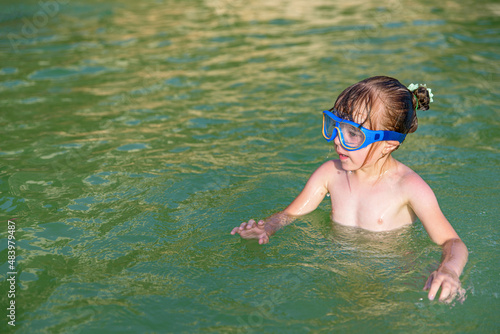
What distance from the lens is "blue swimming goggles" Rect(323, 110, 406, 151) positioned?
11.8ft

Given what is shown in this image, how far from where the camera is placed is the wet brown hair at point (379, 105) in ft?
11.8

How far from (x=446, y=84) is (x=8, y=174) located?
6.00m

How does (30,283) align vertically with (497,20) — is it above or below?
below

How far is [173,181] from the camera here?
17.4 feet

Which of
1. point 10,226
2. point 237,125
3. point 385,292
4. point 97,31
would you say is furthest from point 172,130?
point 97,31

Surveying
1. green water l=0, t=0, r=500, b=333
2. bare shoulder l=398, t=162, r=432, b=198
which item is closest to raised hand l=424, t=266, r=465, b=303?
green water l=0, t=0, r=500, b=333

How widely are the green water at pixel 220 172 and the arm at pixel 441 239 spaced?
0.72 feet

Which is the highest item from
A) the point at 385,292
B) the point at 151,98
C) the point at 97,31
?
the point at 97,31

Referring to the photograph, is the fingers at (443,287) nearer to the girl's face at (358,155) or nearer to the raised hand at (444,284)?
the raised hand at (444,284)

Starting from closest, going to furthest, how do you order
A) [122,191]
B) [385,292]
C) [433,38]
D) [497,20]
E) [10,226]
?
1. [385,292]
2. [10,226]
3. [122,191]
4. [433,38]
5. [497,20]

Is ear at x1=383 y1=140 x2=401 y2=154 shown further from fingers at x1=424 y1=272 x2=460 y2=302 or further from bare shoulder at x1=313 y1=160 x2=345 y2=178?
fingers at x1=424 y1=272 x2=460 y2=302

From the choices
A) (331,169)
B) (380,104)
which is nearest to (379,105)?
(380,104)

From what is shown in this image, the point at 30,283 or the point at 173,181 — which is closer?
the point at 30,283

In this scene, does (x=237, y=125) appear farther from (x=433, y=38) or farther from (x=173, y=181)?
(x=433, y=38)
